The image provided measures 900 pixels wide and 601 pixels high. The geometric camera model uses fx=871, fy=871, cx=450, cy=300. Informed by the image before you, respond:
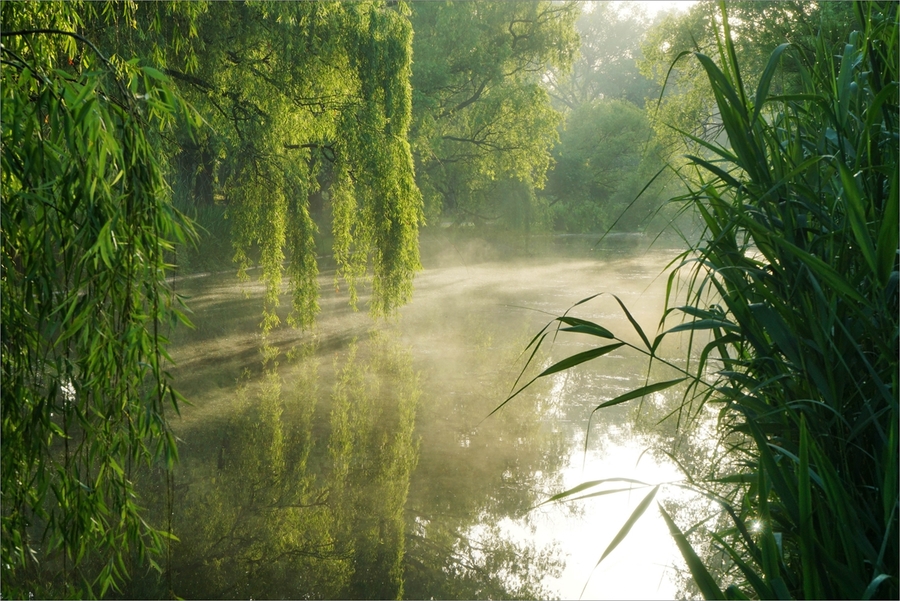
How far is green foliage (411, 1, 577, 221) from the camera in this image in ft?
49.3

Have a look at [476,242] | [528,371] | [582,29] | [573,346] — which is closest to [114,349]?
[528,371]

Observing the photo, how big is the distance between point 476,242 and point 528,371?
37.7 feet

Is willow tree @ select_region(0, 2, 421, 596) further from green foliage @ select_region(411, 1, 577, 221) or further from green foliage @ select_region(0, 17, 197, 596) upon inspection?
green foliage @ select_region(411, 1, 577, 221)

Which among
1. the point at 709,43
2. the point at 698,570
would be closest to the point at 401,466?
the point at 698,570

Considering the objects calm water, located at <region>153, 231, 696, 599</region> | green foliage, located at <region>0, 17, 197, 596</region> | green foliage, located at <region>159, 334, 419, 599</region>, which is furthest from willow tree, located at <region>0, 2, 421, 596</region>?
calm water, located at <region>153, 231, 696, 599</region>

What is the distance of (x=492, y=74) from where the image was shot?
1534 centimetres

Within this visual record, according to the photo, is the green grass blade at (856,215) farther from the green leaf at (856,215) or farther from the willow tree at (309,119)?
the willow tree at (309,119)

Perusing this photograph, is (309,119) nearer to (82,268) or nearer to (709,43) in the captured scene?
(82,268)

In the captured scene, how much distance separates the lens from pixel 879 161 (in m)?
2.08

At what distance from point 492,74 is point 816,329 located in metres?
14.0

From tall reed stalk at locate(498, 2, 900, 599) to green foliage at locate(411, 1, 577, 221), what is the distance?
41.7 ft

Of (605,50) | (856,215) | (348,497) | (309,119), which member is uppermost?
(605,50)

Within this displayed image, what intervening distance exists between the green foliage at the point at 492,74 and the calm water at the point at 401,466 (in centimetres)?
640

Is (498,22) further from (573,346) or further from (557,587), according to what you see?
(557,587)
